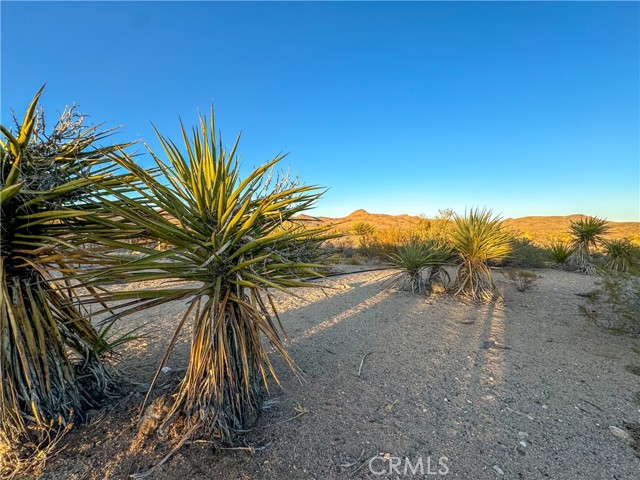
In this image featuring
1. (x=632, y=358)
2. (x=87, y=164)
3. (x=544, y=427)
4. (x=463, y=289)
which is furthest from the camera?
(x=463, y=289)

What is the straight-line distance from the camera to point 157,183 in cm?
229

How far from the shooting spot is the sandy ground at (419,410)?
2.30 meters

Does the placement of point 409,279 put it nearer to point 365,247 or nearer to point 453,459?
point 453,459

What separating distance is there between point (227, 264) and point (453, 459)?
2.25 meters

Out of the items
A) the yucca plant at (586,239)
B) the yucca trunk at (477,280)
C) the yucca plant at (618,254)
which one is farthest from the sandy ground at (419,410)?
the yucca plant at (586,239)

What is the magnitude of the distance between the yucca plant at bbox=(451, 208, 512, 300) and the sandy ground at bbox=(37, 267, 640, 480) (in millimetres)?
1714

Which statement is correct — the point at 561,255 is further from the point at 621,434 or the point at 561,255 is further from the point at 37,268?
the point at 37,268

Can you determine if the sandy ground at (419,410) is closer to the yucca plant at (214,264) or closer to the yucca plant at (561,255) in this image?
the yucca plant at (214,264)

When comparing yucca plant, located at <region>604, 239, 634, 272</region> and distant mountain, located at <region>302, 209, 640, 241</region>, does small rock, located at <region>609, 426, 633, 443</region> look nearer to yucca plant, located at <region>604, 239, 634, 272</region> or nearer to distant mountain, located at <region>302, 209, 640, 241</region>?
distant mountain, located at <region>302, 209, 640, 241</region>

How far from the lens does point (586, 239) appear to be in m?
12.3

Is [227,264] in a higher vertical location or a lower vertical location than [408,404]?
higher

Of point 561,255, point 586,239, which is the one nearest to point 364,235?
point 561,255

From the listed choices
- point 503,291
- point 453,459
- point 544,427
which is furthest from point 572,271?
point 453,459

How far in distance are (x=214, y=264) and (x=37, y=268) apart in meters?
1.09
